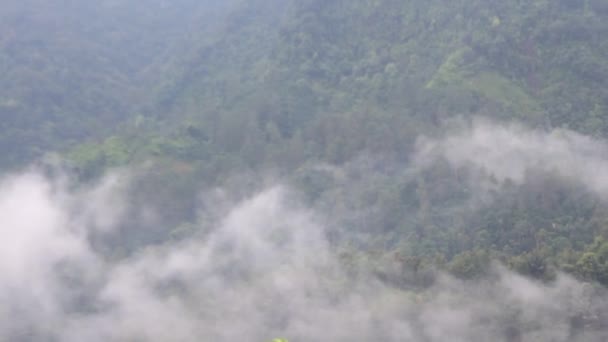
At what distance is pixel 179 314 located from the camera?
30000 millimetres

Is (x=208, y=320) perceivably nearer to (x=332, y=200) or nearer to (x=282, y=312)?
(x=282, y=312)

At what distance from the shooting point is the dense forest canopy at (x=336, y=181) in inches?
1115

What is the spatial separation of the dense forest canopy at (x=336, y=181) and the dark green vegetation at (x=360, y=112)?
12 centimetres

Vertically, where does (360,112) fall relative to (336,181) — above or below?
above

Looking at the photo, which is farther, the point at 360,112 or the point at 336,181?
the point at 360,112

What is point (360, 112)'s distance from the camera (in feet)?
144

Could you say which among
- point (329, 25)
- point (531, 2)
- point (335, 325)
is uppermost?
point (329, 25)

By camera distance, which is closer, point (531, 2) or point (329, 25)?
point (531, 2)

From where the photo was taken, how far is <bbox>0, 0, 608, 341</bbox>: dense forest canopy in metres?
28.3

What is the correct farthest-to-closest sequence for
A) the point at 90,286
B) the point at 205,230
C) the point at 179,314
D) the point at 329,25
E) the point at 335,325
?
the point at 329,25 < the point at 205,230 < the point at 90,286 < the point at 179,314 < the point at 335,325

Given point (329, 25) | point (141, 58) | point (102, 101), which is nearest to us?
point (329, 25)

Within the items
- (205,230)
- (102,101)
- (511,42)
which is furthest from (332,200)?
(102,101)

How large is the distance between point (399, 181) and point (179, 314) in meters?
13.8

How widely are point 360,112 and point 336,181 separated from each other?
214 inches
